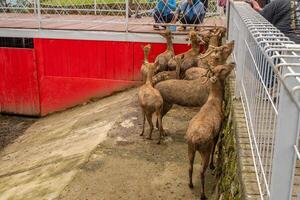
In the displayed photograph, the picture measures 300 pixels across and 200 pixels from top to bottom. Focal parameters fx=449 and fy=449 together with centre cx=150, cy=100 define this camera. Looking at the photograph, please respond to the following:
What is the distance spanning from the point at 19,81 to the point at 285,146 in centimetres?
987

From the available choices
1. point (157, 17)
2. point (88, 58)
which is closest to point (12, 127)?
point (88, 58)

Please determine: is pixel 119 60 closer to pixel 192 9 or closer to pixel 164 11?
pixel 164 11

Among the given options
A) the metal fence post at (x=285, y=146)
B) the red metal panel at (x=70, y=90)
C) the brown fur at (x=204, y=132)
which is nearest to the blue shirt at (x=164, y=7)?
the red metal panel at (x=70, y=90)

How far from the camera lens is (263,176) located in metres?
2.92

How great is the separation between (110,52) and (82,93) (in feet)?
4.12

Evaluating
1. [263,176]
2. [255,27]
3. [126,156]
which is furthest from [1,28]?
[263,176]

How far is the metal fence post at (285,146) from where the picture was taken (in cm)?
209

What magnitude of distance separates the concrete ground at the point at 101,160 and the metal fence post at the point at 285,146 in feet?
10.8

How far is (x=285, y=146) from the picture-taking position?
2160mm

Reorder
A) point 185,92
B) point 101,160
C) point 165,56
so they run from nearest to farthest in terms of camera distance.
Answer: point 101,160 → point 185,92 → point 165,56

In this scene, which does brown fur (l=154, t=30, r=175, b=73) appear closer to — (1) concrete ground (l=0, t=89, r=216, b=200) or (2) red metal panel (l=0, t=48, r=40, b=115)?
(1) concrete ground (l=0, t=89, r=216, b=200)

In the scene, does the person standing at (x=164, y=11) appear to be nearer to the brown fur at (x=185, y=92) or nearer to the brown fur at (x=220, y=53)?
the brown fur at (x=185, y=92)

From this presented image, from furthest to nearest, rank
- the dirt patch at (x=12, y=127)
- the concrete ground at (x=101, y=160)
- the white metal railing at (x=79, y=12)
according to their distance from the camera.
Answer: the white metal railing at (x=79, y=12) < the dirt patch at (x=12, y=127) < the concrete ground at (x=101, y=160)

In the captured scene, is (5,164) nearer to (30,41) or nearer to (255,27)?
(30,41)
